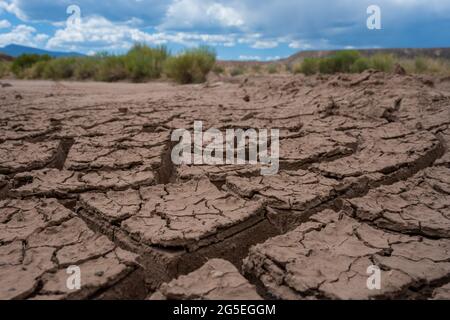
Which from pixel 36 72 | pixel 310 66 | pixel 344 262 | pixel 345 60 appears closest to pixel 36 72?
pixel 36 72

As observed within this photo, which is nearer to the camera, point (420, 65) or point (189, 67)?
point (189, 67)

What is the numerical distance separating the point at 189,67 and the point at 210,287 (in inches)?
320

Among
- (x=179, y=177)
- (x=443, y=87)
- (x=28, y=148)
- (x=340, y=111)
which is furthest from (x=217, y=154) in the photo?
(x=443, y=87)

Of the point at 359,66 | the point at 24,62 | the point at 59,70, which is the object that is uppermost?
the point at 24,62

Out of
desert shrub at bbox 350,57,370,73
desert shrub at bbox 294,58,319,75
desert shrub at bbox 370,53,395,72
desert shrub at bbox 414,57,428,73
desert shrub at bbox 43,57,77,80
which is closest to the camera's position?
desert shrub at bbox 370,53,395,72

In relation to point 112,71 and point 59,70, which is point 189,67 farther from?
point 59,70

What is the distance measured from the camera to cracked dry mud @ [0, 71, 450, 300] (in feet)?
4.75

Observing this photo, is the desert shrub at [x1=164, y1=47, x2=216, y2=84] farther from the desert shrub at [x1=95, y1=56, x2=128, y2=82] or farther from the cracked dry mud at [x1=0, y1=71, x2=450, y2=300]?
the cracked dry mud at [x1=0, y1=71, x2=450, y2=300]

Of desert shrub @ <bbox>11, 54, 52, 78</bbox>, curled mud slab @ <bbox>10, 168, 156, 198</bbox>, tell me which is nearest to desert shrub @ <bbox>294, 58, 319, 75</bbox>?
curled mud slab @ <bbox>10, 168, 156, 198</bbox>

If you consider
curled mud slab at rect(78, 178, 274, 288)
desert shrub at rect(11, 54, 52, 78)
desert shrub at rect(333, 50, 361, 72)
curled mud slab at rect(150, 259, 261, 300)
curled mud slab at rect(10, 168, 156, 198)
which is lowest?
curled mud slab at rect(150, 259, 261, 300)

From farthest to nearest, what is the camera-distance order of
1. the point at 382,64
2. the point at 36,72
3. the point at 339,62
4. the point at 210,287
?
the point at 36,72 < the point at 339,62 < the point at 382,64 < the point at 210,287

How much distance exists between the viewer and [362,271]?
1.48 m

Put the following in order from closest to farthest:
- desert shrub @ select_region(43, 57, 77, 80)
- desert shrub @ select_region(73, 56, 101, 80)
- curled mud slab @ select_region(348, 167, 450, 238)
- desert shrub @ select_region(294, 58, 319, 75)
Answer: curled mud slab @ select_region(348, 167, 450, 238), desert shrub @ select_region(294, 58, 319, 75), desert shrub @ select_region(73, 56, 101, 80), desert shrub @ select_region(43, 57, 77, 80)

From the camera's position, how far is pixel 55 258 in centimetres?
161
